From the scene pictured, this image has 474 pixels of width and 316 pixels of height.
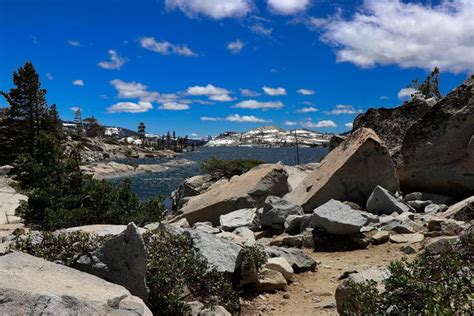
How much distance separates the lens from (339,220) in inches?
454

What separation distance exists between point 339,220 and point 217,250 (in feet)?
13.0

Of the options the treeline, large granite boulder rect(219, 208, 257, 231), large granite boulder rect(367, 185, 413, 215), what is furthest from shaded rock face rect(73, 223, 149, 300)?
large granite boulder rect(367, 185, 413, 215)

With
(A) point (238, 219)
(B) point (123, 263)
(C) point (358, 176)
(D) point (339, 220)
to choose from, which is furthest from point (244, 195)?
(B) point (123, 263)

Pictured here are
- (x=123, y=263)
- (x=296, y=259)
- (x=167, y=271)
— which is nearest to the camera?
(x=123, y=263)

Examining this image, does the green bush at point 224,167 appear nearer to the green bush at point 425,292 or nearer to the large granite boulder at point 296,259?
the large granite boulder at point 296,259

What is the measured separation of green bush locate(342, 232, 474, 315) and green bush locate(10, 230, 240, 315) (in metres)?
2.87

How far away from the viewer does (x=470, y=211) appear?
473 inches

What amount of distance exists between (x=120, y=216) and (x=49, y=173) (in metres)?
5.78

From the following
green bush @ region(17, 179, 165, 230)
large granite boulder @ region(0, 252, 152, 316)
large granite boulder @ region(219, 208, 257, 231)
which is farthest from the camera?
large granite boulder @ region(219, 208, 257, 231)

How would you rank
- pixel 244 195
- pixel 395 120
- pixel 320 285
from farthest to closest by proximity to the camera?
pixel 395 120 < pixel 244 195 < pixel 320 285

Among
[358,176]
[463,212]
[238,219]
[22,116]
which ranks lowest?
[238,219]

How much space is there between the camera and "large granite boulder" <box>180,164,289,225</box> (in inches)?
690

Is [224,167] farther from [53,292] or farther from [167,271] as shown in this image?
[53,292]

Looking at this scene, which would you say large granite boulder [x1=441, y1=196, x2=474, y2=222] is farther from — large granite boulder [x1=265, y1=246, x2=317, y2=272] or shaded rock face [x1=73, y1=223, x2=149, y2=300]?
shaded rock face [x1=73, y1=223, x2=149, y2=300]
